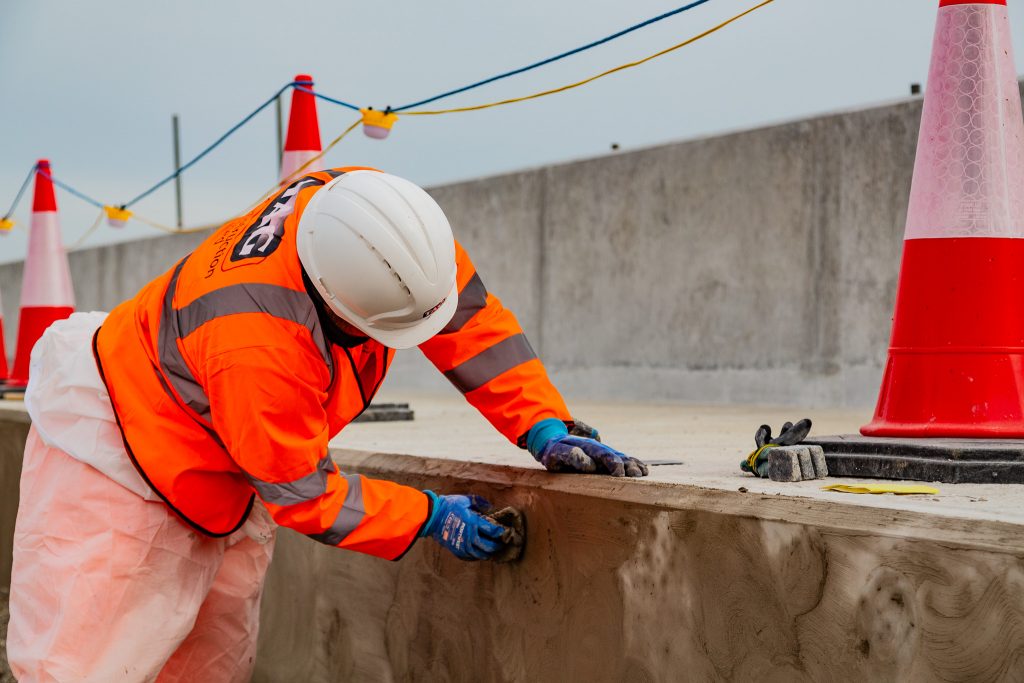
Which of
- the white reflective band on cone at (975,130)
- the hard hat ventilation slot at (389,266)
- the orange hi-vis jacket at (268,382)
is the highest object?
the white reflective band on cone at (975,130)

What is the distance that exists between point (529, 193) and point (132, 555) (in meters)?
5.74

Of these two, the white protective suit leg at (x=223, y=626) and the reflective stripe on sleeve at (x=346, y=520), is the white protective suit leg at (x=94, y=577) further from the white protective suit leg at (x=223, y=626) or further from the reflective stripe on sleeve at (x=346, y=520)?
the reflective stripe on sleeve at (x=346, y=520)

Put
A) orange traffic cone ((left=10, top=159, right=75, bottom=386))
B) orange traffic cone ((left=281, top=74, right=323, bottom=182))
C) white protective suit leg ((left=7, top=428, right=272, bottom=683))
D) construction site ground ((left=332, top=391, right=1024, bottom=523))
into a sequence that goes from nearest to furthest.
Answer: construction site ground ((left=332, top=391, right=1024, bottom=523))
white protective suit leg ((left=7, top=428, right=272, bottom=683))
orange traffic cone ((left=281, top=74, right=323, bottom=182))
orange traffic cone ((left=10, top=159, right=75, bottom=386))

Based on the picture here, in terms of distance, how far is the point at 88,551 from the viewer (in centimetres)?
288

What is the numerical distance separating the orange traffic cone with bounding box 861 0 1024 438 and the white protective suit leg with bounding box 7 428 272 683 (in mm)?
1946

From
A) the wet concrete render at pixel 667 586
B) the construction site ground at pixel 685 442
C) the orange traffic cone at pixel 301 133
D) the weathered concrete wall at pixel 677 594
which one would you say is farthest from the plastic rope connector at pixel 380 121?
the weathered concrete wall at pixel 677 594

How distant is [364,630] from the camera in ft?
12.1

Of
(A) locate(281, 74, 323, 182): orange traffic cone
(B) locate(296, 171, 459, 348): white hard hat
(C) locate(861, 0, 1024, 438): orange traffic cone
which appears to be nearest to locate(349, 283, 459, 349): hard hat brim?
(B) locate(296, 171, 459, 348): white hard hat

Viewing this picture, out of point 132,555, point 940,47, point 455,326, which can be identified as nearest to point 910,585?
point 455,326

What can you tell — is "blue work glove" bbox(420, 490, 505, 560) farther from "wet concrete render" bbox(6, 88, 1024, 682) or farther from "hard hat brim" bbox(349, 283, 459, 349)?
"hard hat brim" bbox(349, 283, 459, 349)

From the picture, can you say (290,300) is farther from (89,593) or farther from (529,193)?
(529,193)

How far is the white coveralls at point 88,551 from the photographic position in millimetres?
2842

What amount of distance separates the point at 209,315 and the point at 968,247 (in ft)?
6.48

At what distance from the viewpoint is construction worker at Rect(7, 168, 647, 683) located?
8.57ft
